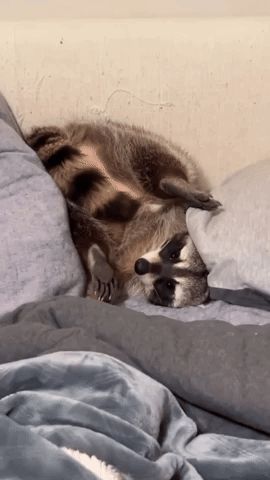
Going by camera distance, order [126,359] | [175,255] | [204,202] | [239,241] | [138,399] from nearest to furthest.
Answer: [138,399] → [126,359] → [239,241] → [204,202] → [175,255]

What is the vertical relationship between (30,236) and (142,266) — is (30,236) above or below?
above

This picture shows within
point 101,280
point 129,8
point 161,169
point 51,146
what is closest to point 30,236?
point 101,280

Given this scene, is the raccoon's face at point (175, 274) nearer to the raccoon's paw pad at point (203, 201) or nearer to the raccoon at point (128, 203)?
the raccoon at point (128, 203)

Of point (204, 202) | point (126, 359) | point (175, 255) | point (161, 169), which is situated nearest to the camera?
point (126, 359)

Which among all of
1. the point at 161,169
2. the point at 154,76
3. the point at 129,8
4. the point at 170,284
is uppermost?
the point at 129,8

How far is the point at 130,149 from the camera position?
67.7 inches

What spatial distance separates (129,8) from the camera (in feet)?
5.69

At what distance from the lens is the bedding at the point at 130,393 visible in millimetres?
820

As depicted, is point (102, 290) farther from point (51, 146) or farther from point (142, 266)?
point (51, 146)

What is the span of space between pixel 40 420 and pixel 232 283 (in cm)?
60

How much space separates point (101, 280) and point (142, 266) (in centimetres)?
11

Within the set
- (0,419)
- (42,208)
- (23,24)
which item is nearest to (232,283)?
(42,208)

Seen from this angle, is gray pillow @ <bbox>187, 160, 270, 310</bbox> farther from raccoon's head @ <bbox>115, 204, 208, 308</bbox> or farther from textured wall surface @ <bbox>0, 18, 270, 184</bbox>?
textured wall surface @ <bbox>0, 18, 270, 184</bbox>

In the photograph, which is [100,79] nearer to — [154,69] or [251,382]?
[154,69]
